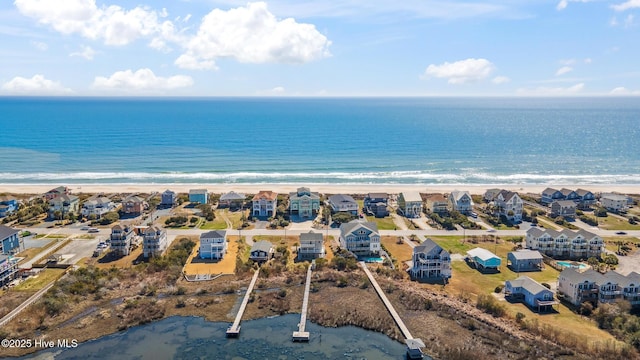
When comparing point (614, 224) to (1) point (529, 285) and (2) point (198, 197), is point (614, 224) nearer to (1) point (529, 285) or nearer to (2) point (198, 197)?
(1) point (529, 285)

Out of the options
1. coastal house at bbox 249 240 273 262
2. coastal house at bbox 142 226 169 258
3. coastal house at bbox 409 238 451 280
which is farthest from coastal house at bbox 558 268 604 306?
coastal house at bbox 142 226 169 258

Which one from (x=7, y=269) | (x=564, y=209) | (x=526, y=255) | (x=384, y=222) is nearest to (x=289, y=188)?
(x=384, y=222)

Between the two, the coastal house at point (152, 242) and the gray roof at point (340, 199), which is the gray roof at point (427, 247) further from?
the coastal house at point (152, 242)

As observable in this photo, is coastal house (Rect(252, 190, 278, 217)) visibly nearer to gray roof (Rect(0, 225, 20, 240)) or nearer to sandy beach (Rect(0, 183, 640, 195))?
sandy beach (Rect(0, 183, 640, 195))

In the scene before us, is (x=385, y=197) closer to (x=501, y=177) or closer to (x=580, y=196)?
(x=580, y=196)

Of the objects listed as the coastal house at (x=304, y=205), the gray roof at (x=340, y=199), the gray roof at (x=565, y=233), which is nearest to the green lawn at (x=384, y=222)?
the gray roof at (x=340, y=199)
